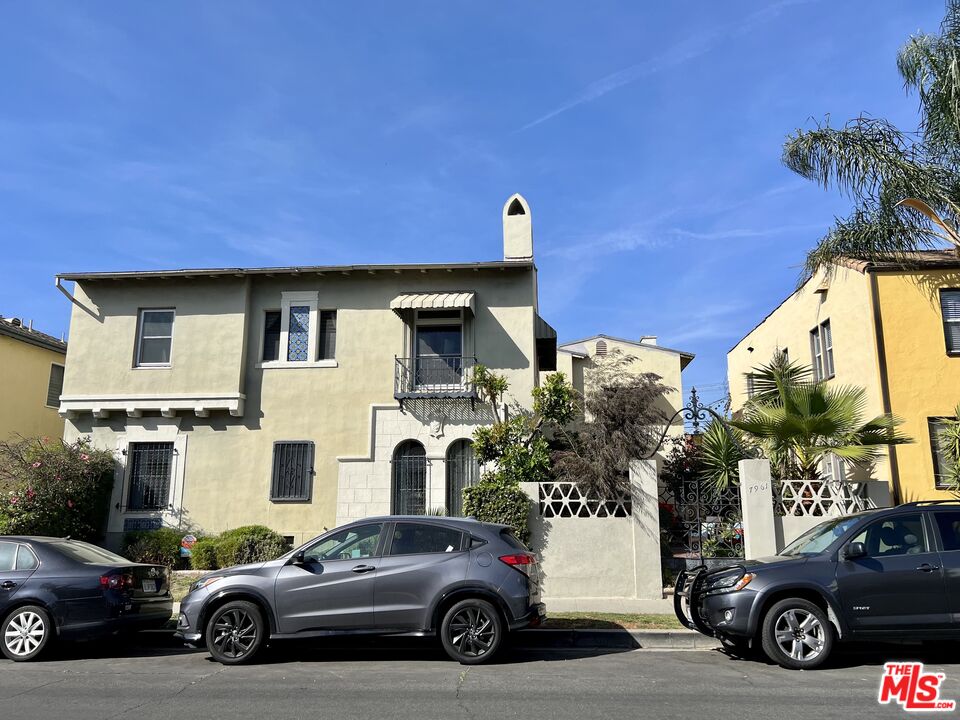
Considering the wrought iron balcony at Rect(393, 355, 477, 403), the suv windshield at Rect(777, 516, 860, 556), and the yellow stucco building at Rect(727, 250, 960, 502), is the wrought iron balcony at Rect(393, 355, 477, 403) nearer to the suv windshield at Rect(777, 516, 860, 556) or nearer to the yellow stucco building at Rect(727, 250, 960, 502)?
the yellow stucco building at Rect(727, 250, 960, 502)

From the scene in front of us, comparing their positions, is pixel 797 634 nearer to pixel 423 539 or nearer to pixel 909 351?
pixel 423 539

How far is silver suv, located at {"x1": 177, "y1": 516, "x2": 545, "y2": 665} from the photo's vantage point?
7953mm

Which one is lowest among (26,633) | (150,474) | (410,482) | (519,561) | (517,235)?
(26,633)

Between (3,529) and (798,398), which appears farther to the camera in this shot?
(3,529)

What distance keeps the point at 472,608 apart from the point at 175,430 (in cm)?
1172

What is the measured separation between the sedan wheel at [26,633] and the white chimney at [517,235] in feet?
39.2

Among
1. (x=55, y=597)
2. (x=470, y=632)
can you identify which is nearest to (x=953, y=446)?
(x=470, y=632)

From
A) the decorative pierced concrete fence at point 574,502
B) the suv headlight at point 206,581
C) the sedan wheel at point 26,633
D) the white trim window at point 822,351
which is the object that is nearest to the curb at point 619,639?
the decorative pierced concrete fence at point 574,502

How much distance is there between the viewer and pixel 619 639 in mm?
9344

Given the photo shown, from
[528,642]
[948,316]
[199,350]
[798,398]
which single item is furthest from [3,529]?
[948,316]

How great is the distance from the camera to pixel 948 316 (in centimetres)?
1558

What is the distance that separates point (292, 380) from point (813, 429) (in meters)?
11.3

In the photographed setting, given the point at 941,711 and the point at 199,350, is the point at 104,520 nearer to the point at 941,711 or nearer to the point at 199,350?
the point at 199,350

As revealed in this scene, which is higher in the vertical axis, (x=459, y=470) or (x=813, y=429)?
(x=813, y=429)
